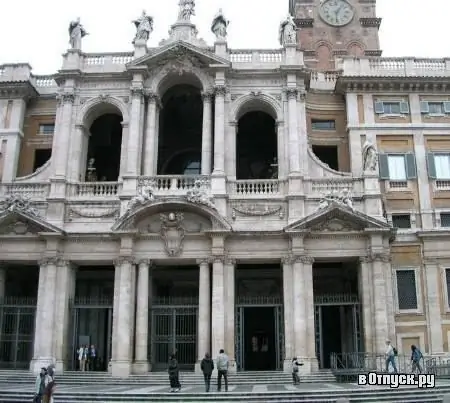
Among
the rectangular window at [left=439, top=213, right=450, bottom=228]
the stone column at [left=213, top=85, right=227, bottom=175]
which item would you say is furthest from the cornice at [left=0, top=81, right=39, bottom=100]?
the rectangular window at [left=439, top=213, right=450, bottom=228]

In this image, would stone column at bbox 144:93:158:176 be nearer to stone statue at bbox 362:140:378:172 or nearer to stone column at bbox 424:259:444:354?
stone statue at bbox 362:140:378:172

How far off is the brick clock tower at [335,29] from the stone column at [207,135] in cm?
1546

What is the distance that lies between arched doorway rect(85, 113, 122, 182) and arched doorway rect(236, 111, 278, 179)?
691cm

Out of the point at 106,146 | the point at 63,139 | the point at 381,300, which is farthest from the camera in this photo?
the point at 106,146

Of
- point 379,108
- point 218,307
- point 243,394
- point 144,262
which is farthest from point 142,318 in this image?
point 379,108

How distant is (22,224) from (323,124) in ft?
53.7

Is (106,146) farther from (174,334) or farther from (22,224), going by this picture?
(174,334)

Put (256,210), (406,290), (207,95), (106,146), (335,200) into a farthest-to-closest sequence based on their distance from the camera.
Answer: (106,146), (207,95), (406,290), (256,210), (335,200)

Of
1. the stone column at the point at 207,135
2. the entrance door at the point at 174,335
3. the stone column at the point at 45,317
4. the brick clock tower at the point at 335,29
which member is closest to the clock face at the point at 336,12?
the brick clock tower at the point at 335,29

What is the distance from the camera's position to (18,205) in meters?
28.1

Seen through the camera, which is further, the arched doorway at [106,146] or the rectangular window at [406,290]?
the arched doorway at [106,146]

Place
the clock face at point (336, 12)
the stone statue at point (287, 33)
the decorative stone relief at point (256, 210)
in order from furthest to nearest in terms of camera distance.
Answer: the clock face at point (336, 12), the stone statue at point (287, 33), the decorative stone relief at point (256, 210)

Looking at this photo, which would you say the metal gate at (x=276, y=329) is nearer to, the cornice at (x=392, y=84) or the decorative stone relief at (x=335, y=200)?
the decorative stone relief at (x=335, y=200)

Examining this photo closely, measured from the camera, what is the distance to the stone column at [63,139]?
95.9 feet
